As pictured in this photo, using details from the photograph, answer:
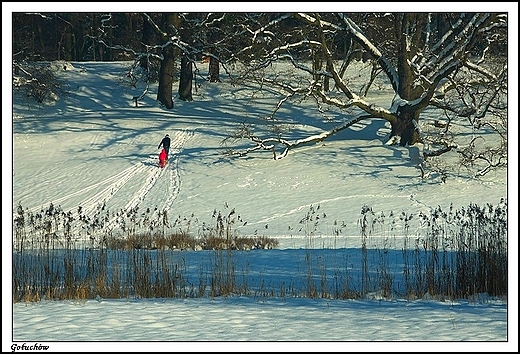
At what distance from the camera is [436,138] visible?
93.1ft

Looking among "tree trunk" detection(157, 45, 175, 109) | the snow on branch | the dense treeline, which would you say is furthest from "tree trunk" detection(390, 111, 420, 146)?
"tree trunk" detection(157, 45, 175, 109)

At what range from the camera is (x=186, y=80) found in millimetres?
37312

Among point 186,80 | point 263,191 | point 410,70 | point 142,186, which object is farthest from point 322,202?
point 186,80

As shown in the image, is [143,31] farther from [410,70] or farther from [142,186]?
[410,70]

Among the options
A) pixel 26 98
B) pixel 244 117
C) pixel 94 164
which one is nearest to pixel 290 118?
pixel 244 117

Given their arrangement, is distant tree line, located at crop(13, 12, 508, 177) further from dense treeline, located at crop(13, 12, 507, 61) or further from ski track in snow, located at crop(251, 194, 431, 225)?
ski track in snow, located at crop(251, 194, 431, 225)

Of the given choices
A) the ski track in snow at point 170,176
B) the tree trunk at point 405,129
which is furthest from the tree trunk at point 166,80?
the tree trunk at point 405,129

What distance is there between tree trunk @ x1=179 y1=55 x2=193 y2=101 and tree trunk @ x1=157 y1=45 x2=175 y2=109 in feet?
2.20

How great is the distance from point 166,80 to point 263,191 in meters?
12.1

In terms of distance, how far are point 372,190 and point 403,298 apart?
13519 mm

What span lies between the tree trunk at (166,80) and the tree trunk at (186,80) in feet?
2.20

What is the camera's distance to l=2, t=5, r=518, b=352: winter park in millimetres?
10164

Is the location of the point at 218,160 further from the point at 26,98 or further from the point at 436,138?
the point at 26,98

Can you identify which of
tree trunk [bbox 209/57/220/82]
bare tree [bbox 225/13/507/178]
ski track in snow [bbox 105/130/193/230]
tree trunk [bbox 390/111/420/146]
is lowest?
ski track in snow [bbox 105/130/193/230]
